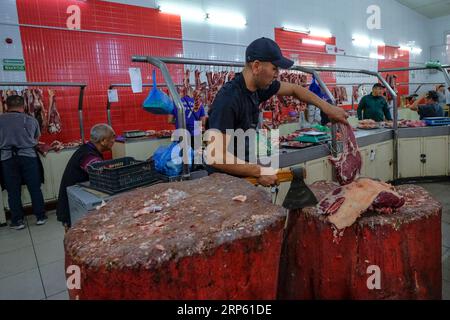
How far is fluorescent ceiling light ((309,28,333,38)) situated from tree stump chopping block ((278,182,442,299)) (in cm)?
847


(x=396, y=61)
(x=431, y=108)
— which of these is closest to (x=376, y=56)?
(x=396, y=61)

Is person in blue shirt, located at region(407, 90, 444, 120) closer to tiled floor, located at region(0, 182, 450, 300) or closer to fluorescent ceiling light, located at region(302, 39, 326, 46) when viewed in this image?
tiled floor, located at region(0, 182, 450, 300)

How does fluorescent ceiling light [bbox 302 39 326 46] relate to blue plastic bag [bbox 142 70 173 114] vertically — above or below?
above

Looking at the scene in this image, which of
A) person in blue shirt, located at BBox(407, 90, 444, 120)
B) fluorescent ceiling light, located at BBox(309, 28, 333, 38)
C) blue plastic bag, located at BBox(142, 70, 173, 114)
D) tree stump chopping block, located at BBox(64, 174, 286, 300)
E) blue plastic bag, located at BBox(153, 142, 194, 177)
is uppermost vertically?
fluorescent ceiling light, located at BBox(309, 28, 333, 38)

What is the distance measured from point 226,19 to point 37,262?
594cm

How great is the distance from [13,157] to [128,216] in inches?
149

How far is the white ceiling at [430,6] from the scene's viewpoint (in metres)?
12.2

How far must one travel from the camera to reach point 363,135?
14.6ft

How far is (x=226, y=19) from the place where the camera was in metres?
7.12

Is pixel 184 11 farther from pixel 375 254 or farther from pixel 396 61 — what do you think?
pixel 396 61

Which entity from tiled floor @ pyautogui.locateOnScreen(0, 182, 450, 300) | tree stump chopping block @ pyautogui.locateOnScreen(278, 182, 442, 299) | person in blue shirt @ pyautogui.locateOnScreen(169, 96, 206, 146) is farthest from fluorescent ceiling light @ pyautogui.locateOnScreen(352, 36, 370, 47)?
tree stump chopping block @ pyautogui.locateOnScreen(278, 182, 442, 299)

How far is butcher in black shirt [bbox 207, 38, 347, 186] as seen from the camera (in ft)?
6.16

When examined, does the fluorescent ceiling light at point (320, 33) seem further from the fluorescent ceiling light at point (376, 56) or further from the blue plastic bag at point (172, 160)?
the blue plastic bag at point (172, 160)
